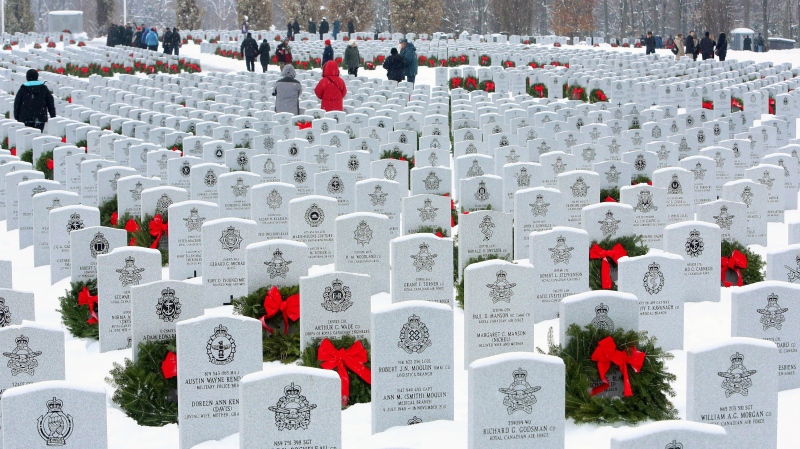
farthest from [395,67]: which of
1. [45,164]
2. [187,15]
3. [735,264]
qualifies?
[187,15]

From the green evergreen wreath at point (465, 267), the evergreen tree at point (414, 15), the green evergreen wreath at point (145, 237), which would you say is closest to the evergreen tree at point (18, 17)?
the evergreen tree at point (414, 15)

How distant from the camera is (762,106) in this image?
23234 millimetres

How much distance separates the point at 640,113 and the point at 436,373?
45.9 ft

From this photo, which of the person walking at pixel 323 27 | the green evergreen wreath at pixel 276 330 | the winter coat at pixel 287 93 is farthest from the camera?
the person walking at pixel 323 27

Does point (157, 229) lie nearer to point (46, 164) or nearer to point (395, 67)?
point (46, 164)

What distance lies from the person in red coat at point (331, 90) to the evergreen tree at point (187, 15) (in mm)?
50673

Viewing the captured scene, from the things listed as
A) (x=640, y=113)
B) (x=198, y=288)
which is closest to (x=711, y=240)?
(x=198, y=288)

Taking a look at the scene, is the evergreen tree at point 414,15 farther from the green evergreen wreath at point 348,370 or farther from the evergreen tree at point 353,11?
the green evergreen wreath at point 348,370

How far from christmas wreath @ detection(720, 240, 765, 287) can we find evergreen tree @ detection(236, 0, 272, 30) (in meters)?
60.0

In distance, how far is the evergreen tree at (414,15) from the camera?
6275 centimetres

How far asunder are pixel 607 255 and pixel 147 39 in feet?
131

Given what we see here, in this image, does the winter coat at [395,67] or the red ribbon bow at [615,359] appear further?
the winter coat at [395,67]

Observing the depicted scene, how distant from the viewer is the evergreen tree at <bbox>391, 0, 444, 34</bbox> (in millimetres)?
62750

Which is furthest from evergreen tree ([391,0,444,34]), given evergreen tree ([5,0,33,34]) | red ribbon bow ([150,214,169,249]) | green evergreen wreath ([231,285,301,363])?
green evergreen wreath ([231,285,301,363])
